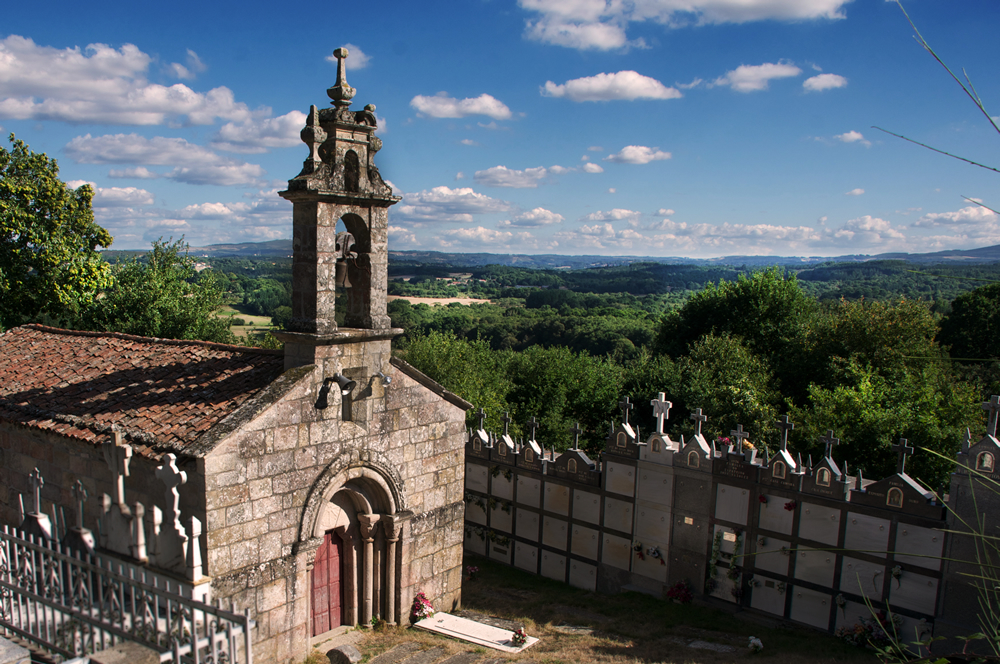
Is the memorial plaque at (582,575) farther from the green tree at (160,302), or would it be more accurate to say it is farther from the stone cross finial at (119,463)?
the green tree at (160,302)

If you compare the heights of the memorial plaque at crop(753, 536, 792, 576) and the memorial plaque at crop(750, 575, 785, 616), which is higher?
the memorial plaque at crop(753, 536, 792, 576)

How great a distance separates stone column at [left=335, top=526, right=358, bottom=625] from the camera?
11367mm

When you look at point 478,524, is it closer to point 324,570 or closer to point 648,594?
point 648,594

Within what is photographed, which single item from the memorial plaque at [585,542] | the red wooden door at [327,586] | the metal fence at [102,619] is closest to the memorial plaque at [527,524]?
the memorial plaque at [585,542]

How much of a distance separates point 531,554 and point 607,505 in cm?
247

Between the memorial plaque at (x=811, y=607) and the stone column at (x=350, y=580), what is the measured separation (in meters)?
8.02

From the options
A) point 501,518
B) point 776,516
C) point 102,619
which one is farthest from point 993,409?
point 102,619

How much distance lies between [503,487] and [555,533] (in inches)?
65.2

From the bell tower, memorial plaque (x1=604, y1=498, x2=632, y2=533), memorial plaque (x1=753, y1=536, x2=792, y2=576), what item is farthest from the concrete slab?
the bell tower

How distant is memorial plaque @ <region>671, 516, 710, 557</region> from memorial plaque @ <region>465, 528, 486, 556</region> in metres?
4.92

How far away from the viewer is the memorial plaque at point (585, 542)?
14773 millimetres

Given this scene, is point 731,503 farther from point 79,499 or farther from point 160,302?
point 160,302

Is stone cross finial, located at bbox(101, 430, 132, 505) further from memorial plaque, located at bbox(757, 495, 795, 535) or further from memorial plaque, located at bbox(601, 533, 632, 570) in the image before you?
memorial plaque, located at bbox(757, 495, 795, 535)

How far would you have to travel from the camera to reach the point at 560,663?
34.6ft
